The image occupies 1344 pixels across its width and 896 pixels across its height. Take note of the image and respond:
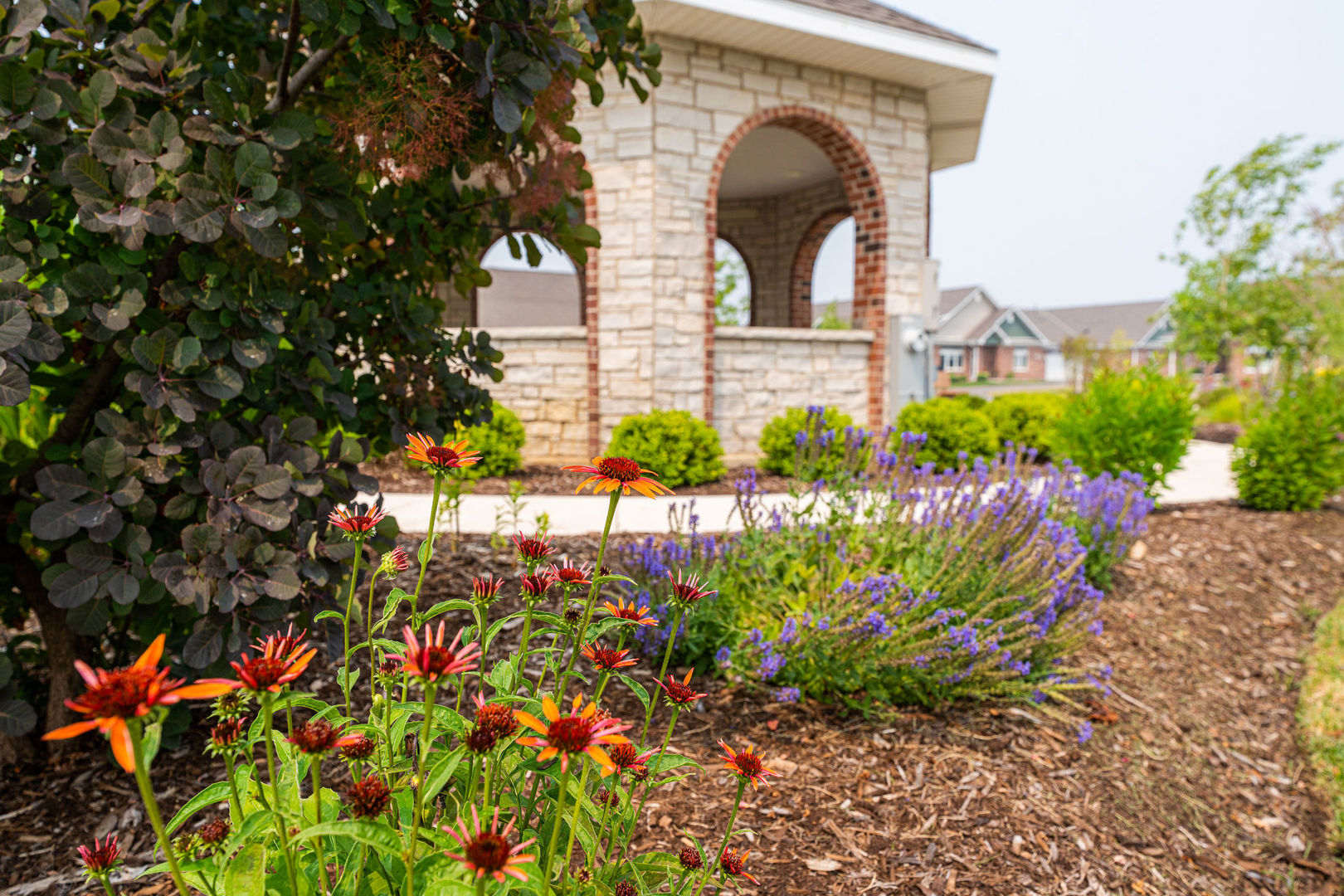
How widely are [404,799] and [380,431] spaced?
4.55ft

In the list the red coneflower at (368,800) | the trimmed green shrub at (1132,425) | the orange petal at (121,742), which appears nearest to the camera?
the orange petal at (121,742)

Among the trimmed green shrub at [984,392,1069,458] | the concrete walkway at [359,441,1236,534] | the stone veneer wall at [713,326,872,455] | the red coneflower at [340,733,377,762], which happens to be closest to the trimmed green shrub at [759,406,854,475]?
the stone veneer wall at [713,326,872,455]

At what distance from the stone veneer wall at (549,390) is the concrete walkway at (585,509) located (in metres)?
1.49

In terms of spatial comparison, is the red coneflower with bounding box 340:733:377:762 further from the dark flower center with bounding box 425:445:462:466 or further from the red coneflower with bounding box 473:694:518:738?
the dark flower center with bounding box 425:445:462:466

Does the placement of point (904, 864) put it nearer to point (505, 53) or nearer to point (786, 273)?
point (505, 53)

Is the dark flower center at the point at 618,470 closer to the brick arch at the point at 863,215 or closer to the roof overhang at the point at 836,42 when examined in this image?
the roof overhang at the point at 836,42

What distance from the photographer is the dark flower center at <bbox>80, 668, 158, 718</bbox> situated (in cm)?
61

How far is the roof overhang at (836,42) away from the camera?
21.7ft

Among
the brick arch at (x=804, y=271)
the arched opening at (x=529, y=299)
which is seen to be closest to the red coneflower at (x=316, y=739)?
the brick arch at (x=804, y=271)

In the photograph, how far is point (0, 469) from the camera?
5.98 feet

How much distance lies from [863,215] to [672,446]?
365 centimetres

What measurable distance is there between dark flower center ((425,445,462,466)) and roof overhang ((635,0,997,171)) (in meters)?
6.46

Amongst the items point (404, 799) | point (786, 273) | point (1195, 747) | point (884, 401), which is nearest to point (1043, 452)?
point (884, 401)

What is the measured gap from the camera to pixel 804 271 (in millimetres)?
12789
